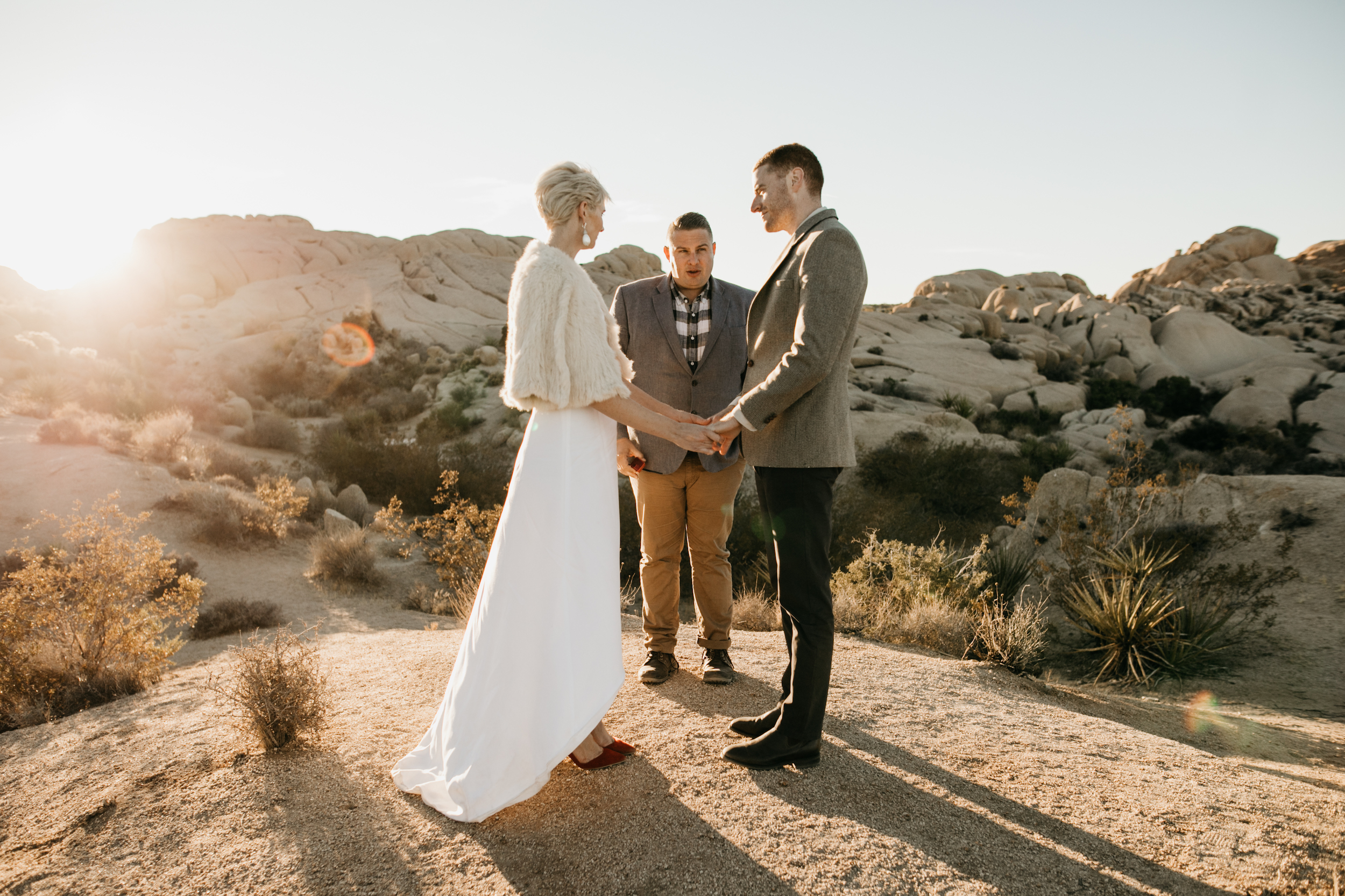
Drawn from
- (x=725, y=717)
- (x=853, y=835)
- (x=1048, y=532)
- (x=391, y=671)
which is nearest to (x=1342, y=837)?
(x=853, y=835)

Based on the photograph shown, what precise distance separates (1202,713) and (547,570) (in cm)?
475

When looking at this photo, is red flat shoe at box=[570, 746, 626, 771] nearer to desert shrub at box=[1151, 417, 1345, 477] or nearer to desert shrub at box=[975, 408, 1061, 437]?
desert shrub at box=[1151, 417, 1345, 477]

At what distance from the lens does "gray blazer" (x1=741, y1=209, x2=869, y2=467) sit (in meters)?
2.66

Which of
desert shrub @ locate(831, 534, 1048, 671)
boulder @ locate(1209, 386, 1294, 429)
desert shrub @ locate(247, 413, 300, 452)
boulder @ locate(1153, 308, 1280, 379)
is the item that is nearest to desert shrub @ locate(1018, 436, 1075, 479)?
desert shrub @ locate(831, 534, 1048, 671)

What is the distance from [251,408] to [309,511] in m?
9.87

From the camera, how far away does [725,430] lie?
115 inches

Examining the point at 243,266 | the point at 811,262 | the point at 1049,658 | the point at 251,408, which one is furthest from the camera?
the point at 243,266

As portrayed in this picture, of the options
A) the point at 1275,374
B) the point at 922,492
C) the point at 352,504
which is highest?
the point at 1275,374

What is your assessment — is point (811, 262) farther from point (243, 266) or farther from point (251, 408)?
point (243, 266)

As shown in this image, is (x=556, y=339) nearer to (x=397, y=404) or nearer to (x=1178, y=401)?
(x=397, y=404)

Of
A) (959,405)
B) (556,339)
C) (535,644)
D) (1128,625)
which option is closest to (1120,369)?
(959,405)

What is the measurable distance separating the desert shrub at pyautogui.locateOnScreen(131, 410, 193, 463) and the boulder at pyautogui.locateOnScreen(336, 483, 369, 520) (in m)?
2.72

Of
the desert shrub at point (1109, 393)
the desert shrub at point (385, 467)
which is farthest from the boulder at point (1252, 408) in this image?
the desert shrub at point (385, 467)

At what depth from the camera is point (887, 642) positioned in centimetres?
559
